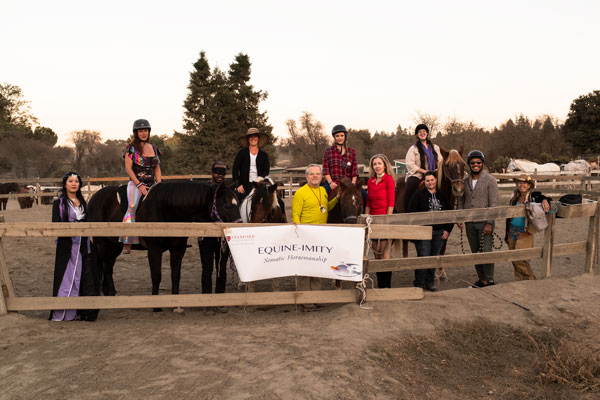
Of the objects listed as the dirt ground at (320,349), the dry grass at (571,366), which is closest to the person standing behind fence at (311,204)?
the dirt ground at (320,349)

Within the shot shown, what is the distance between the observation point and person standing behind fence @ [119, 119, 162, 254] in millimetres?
5762

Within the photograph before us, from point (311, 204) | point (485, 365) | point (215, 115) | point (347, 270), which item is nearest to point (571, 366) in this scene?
point (485, 365)

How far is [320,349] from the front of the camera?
3.78 m

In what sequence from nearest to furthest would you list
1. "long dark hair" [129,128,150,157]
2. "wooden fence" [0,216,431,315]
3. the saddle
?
"wooden fence" [0,216,431,315]
the saddle
"long dark hair" [129,128,150,157]

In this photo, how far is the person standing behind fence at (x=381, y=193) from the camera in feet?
18.7

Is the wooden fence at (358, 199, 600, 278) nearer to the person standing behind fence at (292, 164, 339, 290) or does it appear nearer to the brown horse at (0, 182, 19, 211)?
the person standing behind fence at (292, 164, 339, 290)

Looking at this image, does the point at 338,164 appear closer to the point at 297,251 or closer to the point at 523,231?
the point at 297,251

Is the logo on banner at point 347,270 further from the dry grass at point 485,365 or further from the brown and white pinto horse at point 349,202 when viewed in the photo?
the dry grass at point 485,365

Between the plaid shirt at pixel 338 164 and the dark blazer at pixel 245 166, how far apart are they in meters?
0.89

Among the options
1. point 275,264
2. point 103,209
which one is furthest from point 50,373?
point 103,209

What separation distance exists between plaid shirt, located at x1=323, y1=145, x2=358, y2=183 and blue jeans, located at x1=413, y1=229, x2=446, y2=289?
1425 millimetres

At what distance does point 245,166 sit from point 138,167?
153cm

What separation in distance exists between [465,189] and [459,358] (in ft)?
10.2

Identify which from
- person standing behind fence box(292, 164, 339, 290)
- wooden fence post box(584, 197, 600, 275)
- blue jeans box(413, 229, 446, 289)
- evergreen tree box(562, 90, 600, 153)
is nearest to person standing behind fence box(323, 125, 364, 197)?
person standing behind fence box(292, 164, 339, 290)
